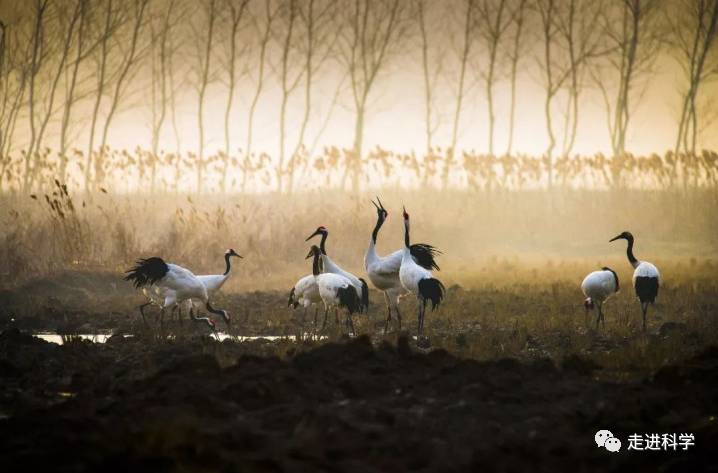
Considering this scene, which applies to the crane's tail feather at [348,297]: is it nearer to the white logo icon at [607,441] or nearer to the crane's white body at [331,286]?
the crane's white body at [331,286]

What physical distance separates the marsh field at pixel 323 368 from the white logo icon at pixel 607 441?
0.11 metres

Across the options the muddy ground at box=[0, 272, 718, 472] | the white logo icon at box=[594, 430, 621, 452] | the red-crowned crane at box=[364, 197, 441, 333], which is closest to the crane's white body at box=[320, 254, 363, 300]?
the red-crowned crane at box=[364, 197, 441, 333]

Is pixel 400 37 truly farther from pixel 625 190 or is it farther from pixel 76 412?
pixel 76 412

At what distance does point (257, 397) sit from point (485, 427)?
1677mm

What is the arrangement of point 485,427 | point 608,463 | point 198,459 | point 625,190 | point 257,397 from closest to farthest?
point 198,459 < point 608,463 < point 485,427 < point 257,397 < point 625,190

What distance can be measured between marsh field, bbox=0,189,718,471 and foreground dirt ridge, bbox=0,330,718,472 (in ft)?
0.06

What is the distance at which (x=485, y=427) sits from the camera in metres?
6.26

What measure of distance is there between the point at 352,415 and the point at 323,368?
1225 millimetres

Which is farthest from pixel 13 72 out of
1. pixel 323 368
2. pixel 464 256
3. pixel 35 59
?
pixel 323 368

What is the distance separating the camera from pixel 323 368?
7633mm

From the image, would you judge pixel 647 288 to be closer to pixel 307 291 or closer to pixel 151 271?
pixel 307 291

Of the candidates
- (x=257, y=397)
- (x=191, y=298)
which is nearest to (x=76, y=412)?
(x=257, y=397)

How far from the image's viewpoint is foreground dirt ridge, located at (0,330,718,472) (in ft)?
18.2

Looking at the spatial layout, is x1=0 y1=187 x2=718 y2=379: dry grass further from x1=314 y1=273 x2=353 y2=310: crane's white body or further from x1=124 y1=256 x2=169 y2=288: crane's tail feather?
x1=124 y1=256 x2=169 y2=288: crane's tail feather
